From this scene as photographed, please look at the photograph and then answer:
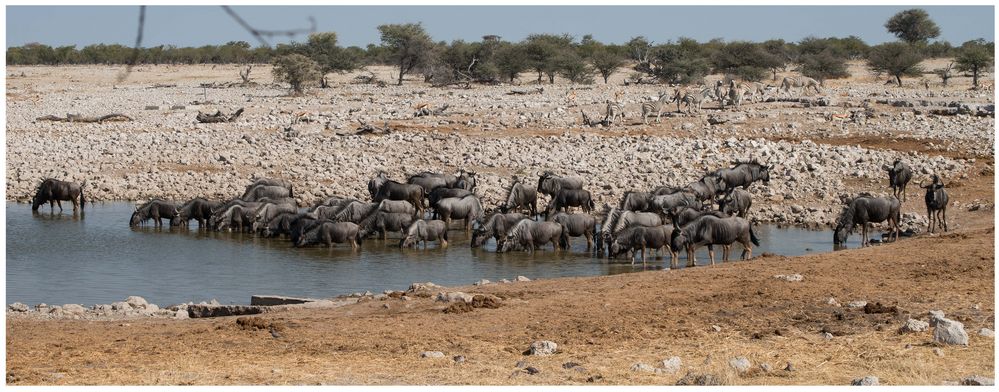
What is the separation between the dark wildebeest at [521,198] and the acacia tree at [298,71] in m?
21.6

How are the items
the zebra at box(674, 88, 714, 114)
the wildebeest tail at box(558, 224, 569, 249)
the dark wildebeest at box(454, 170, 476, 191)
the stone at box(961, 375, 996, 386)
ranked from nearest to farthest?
1. the stone at box(961, 375, 996, 386)
2. the wildebeest tail at box(558, 224, 569, 249)
3. the dark wildebeest at box(454, 170, 476, 191)
4. the zebra at box(674, 88, 714, 114)

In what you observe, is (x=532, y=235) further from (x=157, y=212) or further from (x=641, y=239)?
(x=157, y=212)

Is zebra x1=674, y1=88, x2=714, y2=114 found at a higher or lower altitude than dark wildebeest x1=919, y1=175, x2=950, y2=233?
higher

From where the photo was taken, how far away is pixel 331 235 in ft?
62.9

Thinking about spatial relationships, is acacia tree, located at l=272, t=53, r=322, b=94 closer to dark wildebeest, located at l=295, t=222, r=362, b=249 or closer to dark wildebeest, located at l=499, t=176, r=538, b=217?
dark wildebeest, located at l=499, t=176, r=538, b=217

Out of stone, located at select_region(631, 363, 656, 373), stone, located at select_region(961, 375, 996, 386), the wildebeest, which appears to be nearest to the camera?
stone, located at select_region(961, 375, 996, 386)

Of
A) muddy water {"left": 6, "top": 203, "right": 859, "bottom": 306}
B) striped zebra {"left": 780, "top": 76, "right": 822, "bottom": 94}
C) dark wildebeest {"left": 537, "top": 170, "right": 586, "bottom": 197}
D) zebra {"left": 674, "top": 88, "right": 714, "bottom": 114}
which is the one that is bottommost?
muddy water {"left": 6, "top": 203, "right": 859, "bottom": 306}

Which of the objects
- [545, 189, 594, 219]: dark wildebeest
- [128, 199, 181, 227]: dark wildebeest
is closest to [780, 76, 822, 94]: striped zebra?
[545, 189, 594, 219]: dark wildebeest

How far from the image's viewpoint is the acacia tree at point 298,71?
140 feet

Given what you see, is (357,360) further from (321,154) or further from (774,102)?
(774,102)

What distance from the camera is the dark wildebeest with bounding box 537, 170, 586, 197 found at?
23031 mm

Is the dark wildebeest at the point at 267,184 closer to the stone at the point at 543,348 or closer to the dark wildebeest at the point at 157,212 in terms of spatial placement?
the dark wildebeest at the point at 157,212

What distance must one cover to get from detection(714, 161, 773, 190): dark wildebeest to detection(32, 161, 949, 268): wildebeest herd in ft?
0.06

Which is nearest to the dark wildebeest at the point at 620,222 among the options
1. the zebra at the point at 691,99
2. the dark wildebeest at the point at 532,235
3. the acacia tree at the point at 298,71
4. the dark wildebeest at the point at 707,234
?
the dark wildebeest at the point at 532,235
